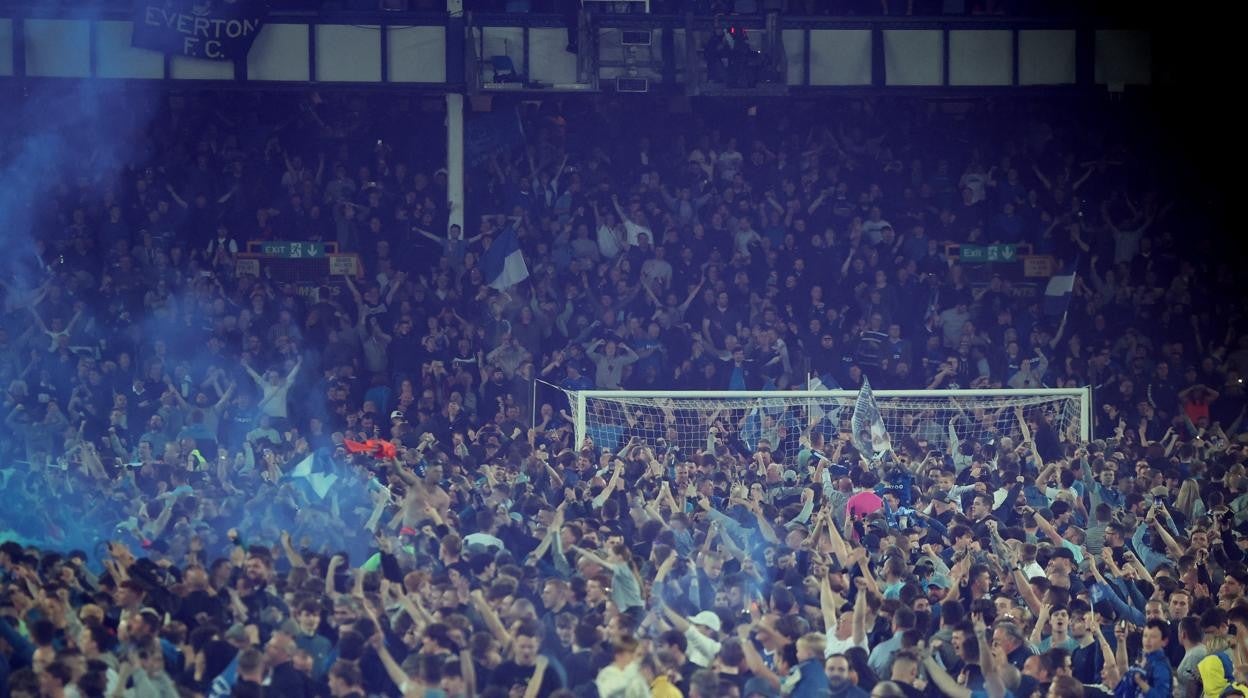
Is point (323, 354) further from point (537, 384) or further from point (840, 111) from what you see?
point (840, 111)

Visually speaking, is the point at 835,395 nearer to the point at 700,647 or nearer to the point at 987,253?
the point at 987,253

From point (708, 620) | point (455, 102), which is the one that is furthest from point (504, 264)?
point (708, 620)

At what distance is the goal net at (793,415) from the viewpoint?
18.2 m

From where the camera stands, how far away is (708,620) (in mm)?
10234

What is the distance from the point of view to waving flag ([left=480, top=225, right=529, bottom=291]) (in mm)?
21828

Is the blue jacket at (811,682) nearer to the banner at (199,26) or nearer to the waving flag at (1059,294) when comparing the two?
the waving flag at (1059,294)

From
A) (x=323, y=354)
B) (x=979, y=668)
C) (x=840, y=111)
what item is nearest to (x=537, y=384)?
(x=323, y=354)

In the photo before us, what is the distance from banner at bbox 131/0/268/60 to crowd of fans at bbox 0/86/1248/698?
52.0 inches

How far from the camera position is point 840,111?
24781mm

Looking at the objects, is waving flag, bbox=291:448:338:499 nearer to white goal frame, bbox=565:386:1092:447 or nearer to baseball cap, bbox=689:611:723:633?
white goal frame, bbox=565:386:1092:447

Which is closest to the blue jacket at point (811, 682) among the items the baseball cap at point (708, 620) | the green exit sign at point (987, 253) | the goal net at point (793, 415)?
the baseball cap at point (708, 620)

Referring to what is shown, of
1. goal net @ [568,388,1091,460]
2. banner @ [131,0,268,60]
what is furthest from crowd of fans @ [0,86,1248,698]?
banner @ [131,0,268,60]

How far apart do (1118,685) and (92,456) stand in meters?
10.5

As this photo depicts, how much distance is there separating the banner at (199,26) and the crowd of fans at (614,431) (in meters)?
1.32
